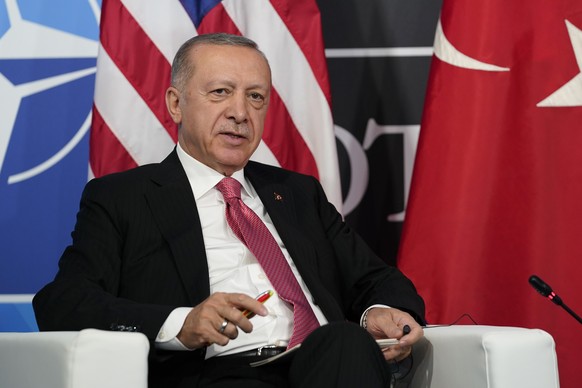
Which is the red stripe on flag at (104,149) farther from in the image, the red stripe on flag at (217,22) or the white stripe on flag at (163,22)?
the red stripe on flag at (217,22)

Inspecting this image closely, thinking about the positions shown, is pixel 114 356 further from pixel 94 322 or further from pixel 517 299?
pixel 517 299

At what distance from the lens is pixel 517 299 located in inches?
99.7

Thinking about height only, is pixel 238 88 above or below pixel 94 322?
above

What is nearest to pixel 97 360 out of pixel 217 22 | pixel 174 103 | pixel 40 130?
pixel 174 103

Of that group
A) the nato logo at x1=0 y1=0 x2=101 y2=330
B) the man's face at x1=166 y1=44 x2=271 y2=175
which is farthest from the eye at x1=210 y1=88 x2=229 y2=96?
the nato logo at x1=0 y1=0 x2=101 y2=330

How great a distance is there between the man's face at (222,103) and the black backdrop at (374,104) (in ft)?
3.00

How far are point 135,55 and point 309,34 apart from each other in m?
0.53

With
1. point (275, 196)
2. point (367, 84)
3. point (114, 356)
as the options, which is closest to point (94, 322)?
point (114, 356)

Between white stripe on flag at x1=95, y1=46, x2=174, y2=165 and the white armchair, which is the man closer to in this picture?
the white armchair

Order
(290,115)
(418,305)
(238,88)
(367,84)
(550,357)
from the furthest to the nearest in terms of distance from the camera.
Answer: (367,84) → (290,115) → (238,88) → (418,305) → (550,357)

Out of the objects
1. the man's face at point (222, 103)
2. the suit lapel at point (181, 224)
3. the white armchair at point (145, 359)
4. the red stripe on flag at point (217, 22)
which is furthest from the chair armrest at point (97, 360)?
the red stripe on flag at point (217, 22)

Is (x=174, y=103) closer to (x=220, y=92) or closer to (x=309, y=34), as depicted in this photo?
(x=220, y=92)

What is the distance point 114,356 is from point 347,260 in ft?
2.73

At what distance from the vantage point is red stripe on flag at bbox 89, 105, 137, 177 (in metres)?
2.56
